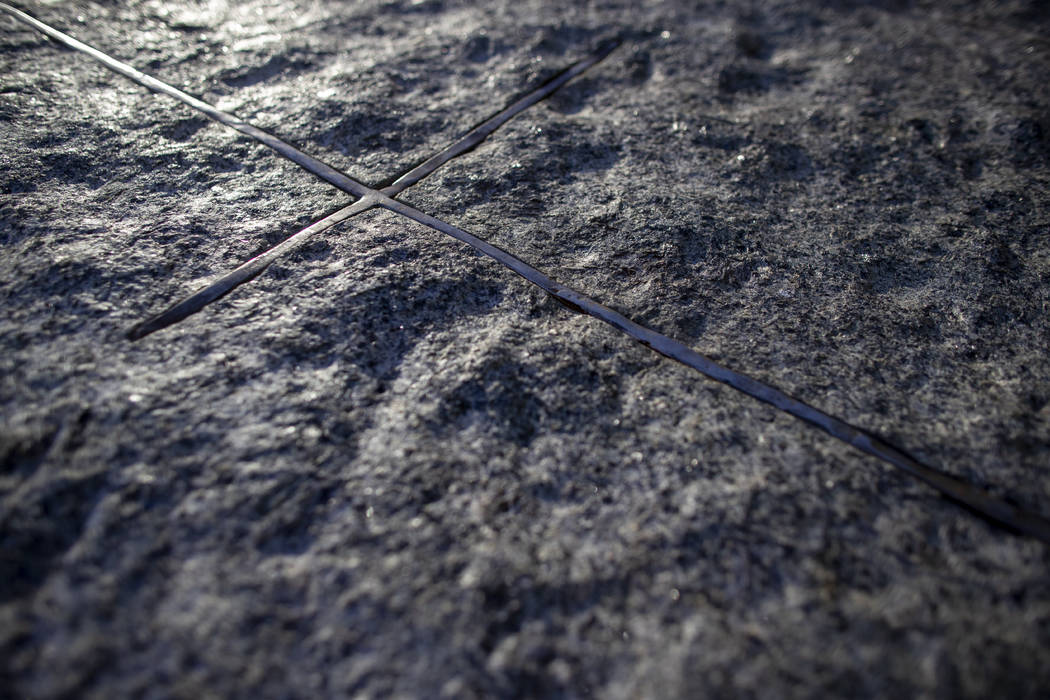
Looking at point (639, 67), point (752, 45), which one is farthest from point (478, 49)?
point (752, 45)

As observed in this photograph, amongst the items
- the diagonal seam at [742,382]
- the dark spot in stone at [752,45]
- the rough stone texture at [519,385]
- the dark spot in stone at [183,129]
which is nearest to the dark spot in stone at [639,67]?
the rough stone texture at [519,385]

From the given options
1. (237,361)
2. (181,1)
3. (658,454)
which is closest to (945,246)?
(658,454)

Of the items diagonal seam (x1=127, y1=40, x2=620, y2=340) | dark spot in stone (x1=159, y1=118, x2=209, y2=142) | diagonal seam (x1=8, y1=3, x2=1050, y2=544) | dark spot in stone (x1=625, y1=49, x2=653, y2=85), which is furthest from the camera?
dark spot in stone (x1=625, y1=49, x2=653, y2=85)

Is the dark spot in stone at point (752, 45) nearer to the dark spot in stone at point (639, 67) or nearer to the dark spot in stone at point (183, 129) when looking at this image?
the dark spot in stone at point (639, 67)

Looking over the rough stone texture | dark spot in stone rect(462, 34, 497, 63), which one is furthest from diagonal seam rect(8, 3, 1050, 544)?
dark spot in stone rect(462, 34, 497, 63)

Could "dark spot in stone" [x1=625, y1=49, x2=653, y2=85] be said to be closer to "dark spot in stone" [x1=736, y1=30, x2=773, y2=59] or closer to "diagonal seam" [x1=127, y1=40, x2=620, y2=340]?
"diagonal seam" [x1=127, y1=40, x2=620, y2=340]

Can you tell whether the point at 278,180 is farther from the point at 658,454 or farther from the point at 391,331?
the point at 658,454

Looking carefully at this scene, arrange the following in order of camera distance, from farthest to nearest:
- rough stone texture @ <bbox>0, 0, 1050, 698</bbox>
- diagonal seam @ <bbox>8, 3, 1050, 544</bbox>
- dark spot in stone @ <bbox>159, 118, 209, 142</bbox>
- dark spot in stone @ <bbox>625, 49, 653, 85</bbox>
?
dark spot in stone @ <bbox>625, 49, 653, 85</bbox>, dark spot in stone @ <bbox>159, 118, 209, 142</bbox>, diagonal seam @ <bbox>8, 3, 1050, 544</bbox>, rough stone texture @ <bbox>0, 0, 1050, 698</bbox>
